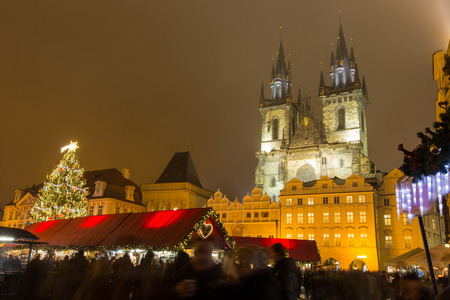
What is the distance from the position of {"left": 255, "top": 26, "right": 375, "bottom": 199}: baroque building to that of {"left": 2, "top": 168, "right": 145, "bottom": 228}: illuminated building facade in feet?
60.5

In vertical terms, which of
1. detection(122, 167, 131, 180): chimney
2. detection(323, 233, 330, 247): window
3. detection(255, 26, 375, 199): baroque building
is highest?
detection(255, 26, 375, 199): baroque building

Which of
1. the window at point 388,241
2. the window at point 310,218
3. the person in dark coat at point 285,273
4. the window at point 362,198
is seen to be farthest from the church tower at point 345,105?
the person in dark coat at point 285,273

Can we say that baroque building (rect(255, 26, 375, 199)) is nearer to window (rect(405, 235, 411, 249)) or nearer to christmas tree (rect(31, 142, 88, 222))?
window (rect(405, 235, 411, 249))

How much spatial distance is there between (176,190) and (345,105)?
92.2 ft

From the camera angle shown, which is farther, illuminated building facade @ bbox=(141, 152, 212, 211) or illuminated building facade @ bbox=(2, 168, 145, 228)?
illuminated building facade @ bbox=(141, 152, 212, 211)

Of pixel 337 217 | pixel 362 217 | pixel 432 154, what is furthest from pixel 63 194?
pixel 362 217

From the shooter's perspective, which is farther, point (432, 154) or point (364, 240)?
point (364, 240)

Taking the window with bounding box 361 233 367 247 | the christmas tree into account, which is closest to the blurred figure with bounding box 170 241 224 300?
the christmas tree

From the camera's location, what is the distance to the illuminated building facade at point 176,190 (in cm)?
5231

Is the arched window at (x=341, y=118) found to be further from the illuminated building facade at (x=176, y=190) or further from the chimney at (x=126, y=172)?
the chimney at (x=126, y=172)

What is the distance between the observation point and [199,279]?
11.8 feet

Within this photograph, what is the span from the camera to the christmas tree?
96.4ft

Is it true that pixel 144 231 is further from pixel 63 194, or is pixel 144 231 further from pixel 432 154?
pixel 63 194

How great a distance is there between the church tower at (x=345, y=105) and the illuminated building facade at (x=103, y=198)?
29.6 meters
